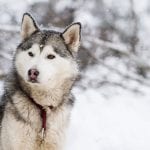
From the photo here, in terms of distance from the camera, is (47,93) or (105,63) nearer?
(47,93)

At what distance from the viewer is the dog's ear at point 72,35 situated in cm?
505

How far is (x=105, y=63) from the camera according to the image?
8.86m

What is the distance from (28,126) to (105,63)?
13.4ft

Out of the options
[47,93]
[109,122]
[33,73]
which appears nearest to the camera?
[33,73]

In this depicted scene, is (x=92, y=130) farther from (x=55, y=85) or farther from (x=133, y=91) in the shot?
(x=55, y=85)

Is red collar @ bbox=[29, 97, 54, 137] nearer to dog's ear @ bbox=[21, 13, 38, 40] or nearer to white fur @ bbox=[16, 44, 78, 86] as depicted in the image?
white fur @ bbox=[16, 44, 78, 86]

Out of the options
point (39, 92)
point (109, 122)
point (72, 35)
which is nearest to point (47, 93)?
point (39, 92)

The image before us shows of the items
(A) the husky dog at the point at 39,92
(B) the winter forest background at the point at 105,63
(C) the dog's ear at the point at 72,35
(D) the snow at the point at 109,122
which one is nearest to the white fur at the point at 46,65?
(A) the husky dog at the point at 39,92

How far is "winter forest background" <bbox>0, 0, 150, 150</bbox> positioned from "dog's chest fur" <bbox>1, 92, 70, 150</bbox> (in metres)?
1.52

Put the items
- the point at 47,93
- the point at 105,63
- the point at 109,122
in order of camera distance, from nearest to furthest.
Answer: the point at 47,93
the point at 109,122
the point at 105,63

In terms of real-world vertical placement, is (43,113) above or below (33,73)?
below

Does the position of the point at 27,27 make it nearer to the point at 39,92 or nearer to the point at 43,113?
the point at 39,92

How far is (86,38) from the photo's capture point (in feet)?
27.8

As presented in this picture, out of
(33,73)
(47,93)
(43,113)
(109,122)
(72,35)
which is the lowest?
(109,122)
